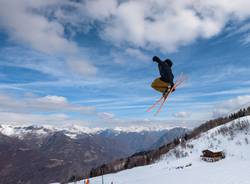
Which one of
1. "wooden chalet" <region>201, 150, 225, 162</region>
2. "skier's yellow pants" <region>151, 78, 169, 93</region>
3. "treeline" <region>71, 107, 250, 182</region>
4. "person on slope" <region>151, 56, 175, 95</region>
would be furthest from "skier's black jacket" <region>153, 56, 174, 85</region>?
"treeline" <region>71, 107, 250, 182</region>

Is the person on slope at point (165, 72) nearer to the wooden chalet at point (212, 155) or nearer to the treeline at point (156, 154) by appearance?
the wooden chalet at point (212, 155)

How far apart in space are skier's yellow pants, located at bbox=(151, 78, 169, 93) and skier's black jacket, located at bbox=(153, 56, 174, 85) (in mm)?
345

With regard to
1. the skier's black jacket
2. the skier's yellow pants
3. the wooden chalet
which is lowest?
the wooden chalet

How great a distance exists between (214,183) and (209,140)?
217 feet

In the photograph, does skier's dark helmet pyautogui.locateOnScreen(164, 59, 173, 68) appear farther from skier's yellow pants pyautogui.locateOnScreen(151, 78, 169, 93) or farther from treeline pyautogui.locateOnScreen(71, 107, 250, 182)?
treeline pyautogui.locateOnScreen(71, 107, 250, 182)

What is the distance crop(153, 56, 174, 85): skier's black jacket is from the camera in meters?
11.9

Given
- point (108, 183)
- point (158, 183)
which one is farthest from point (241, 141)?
point (158, 183)

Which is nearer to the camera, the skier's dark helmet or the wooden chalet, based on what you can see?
the skier's dark helmet

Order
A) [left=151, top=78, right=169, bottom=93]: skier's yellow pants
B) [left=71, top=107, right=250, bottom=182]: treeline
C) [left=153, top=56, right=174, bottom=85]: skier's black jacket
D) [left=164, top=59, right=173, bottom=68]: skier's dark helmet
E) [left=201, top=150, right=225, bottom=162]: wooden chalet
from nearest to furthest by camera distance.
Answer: [left=153, top=56, right=174, bottom=85]: skier's black jacket
[left=164, top=59, right=173, bottom=68]: skier's dark helmet
[left=151, top=78, right=169, bottom=93]: skier's yellow pants
[left=201, top=150, right=225, bottom=162]: wooden chalet
[left=71, top=107, right=250, bottom=182]: treeline

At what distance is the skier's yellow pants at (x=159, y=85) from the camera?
12500 millimetres

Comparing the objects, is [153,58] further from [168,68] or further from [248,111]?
[248,111]

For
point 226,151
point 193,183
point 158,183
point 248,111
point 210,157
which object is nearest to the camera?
point 193,183

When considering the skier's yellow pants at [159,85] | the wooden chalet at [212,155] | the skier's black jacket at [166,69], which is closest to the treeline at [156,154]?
the wooden chalet at [212,155]

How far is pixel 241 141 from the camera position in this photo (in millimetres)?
69062
